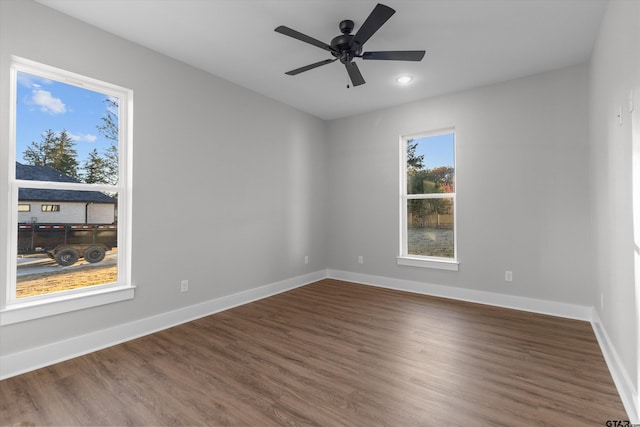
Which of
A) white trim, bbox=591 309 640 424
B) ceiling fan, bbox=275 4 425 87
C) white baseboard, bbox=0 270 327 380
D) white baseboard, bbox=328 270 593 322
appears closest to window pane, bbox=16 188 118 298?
white baseboard, bbox=0 270 327 380

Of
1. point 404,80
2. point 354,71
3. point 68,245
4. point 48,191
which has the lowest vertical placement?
point 68,245

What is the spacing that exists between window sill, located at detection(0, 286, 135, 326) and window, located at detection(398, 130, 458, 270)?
3529 mm

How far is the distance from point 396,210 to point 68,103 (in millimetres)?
3978

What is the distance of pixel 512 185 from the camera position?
12.0ft

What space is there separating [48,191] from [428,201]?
14.0 feet

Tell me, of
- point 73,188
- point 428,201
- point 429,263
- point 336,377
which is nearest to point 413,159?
point 428,201

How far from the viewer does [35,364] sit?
2.27 metres

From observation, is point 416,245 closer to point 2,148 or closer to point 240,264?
point 240,264

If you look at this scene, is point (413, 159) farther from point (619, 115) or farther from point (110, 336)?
point (110, 336)

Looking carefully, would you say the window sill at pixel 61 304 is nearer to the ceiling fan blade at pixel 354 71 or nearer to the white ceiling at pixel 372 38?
the white ceiling at pixel 372 38

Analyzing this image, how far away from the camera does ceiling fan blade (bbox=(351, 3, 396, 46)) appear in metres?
1.96

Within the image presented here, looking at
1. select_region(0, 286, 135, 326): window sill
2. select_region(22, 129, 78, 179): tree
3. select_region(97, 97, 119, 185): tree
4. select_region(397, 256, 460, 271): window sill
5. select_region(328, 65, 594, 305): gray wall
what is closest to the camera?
select_region(0, 286, 135, 326): window sill

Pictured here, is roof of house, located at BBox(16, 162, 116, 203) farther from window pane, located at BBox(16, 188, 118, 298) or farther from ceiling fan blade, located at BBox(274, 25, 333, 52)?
ceiling fan blade, located at BBox(274, 25, 333, 52)

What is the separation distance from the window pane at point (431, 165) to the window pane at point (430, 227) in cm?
19
